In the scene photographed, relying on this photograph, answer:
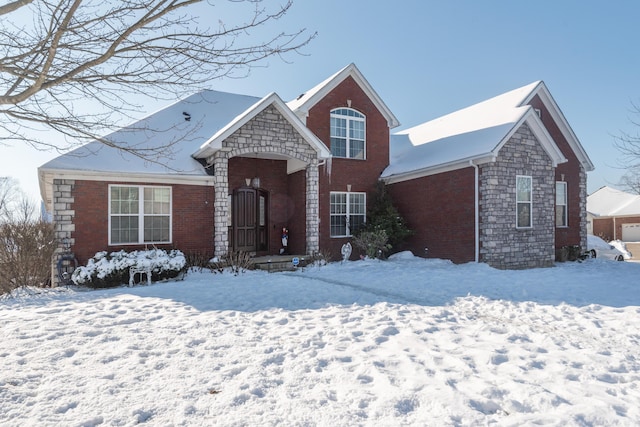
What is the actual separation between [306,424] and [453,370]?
6.17 feet

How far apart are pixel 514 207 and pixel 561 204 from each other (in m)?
5.22

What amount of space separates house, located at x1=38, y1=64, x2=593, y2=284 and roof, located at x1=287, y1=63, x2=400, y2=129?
0.05 m

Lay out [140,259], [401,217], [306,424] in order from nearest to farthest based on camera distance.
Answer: [306,424]
[140,259]
[401,217]

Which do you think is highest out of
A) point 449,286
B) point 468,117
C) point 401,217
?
point 468,117

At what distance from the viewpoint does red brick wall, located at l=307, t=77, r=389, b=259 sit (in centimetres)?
1560

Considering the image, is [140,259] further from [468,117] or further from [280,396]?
[468,117]

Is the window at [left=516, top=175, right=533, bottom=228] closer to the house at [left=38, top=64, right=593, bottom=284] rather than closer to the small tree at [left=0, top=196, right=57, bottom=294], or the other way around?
the house at [left=38, top=64, right=593, bottom=284]

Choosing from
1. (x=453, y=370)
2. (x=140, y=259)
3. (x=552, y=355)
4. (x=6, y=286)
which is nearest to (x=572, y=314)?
(x=552, y=355)

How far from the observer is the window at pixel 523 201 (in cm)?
1379

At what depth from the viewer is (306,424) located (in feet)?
10.2

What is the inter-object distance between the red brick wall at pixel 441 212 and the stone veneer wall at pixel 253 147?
472 centimetres

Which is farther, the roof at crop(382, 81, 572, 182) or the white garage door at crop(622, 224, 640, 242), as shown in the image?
the white garage door at crop(622, 224, 640, 242)

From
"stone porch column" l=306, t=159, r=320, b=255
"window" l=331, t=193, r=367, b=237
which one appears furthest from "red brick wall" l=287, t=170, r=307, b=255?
"window" l=331, t=193, r=367, b=237

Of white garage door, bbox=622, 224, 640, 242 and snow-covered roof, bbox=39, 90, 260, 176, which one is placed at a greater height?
snow-covered roof, bbox=39, 90, 260, 176
